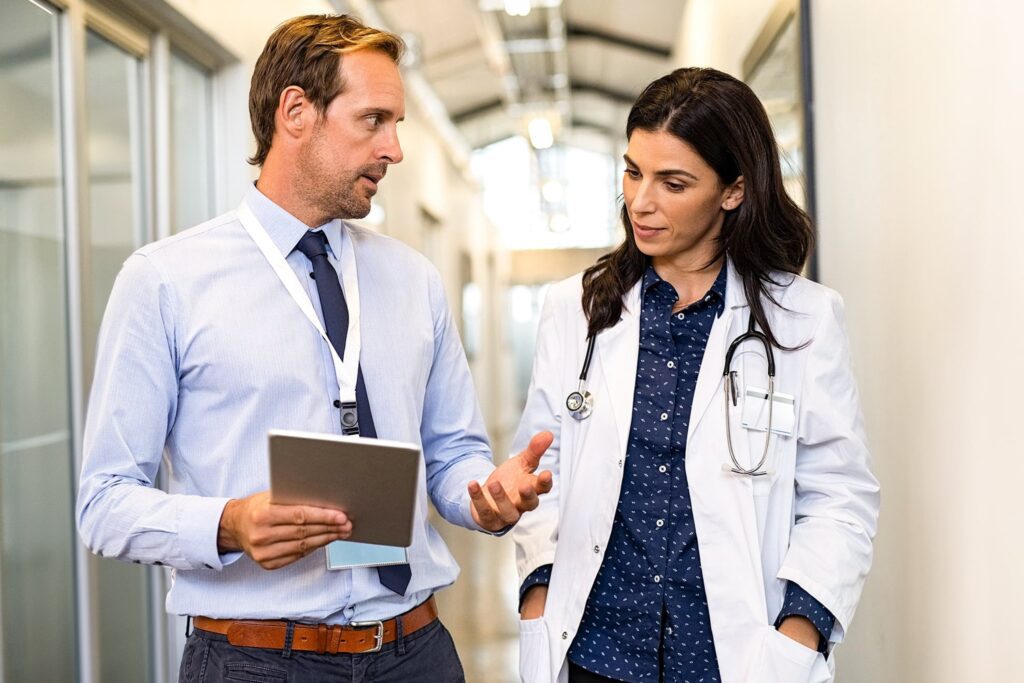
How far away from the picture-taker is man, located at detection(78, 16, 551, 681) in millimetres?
1617

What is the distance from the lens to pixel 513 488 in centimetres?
164

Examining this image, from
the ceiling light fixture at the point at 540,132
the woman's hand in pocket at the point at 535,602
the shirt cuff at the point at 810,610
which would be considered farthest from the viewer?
the ceiling light fixture at the point at 540,132

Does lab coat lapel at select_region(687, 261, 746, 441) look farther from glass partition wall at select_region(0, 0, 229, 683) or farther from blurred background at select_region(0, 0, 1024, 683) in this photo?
glass partition wall at select_region(0, 0, 229, 683)

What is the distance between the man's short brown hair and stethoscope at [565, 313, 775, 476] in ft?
2.15

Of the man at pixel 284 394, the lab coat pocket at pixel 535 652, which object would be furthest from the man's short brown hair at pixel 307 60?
the lab coat pocket at pixel 535 652

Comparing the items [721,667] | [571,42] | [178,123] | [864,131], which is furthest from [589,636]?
[571,42]

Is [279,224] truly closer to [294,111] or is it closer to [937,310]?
[294,111]

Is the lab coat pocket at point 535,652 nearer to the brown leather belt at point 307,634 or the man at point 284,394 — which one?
the man at point 284,394

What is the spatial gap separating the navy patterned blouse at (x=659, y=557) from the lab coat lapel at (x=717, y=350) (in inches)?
1.0

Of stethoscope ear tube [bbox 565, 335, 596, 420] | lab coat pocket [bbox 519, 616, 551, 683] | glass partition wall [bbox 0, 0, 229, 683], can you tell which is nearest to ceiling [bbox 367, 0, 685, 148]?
glass partition wall [bbox 0, 0, 229, 683]

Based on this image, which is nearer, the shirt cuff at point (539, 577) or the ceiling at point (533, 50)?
the shirt cuff at point (539, 577)

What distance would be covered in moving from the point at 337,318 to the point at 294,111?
0.38 metres

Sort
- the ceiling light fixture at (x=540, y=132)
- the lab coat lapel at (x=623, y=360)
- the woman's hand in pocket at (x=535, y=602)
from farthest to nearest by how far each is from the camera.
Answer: the ceiling light fixture at (x=540, y=132) < the woman's hand in pocket at (x=535, y=602) < the lab coat lapel at (x=623, y=360)

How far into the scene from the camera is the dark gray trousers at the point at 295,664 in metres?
1.65
